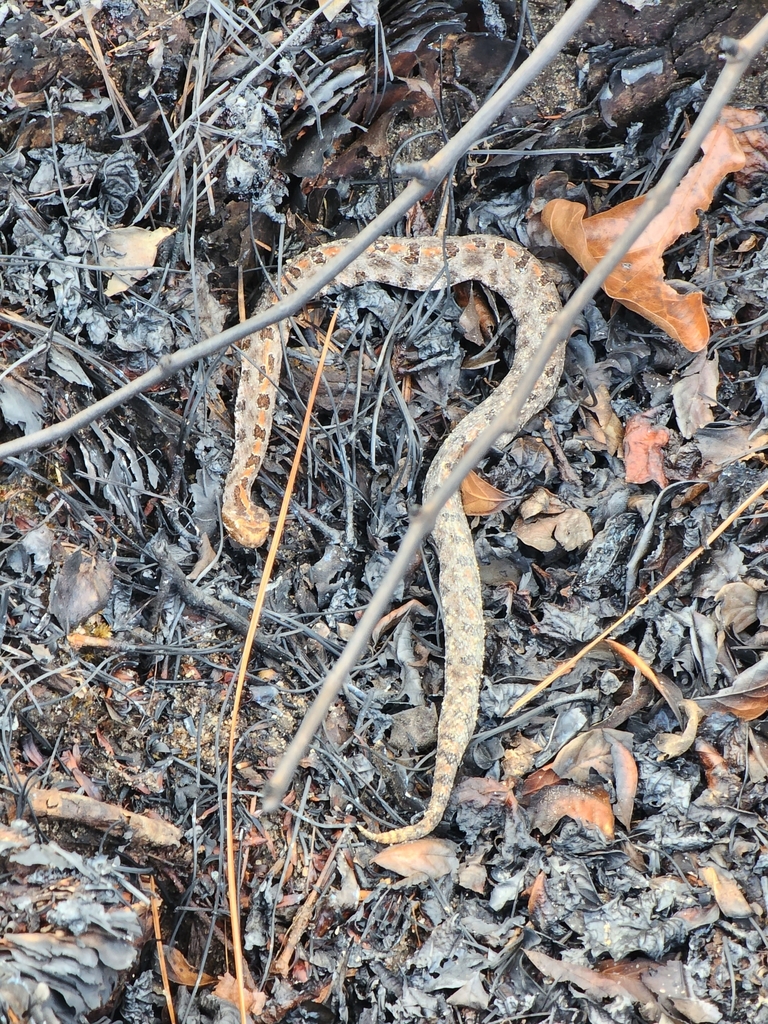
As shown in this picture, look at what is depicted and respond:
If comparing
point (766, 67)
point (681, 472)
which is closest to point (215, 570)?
point (681, 472)

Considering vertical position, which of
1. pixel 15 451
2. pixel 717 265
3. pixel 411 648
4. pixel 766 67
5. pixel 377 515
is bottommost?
pixel 411 648

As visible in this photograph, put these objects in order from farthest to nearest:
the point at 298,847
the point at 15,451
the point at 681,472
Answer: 1. the point at 681,472
2. the point at 298,847
3. the point at 15,451

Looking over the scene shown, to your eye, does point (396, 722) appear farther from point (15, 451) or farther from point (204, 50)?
point (204, 50)

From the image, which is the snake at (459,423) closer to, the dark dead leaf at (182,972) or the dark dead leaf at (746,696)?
the dark dead leaf at (182,972)

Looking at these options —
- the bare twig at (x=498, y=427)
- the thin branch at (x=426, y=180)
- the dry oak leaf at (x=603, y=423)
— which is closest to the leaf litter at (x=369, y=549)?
the dry oak leaf at (x=603, y=423)

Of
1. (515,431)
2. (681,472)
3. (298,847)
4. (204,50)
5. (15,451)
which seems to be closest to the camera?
(15,451)

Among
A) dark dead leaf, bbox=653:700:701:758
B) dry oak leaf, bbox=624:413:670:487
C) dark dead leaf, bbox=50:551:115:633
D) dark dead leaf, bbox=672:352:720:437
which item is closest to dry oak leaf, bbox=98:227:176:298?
dark dead leaf, bbox=50:551:115:633

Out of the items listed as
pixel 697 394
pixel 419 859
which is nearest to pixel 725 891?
pixel 419 859
